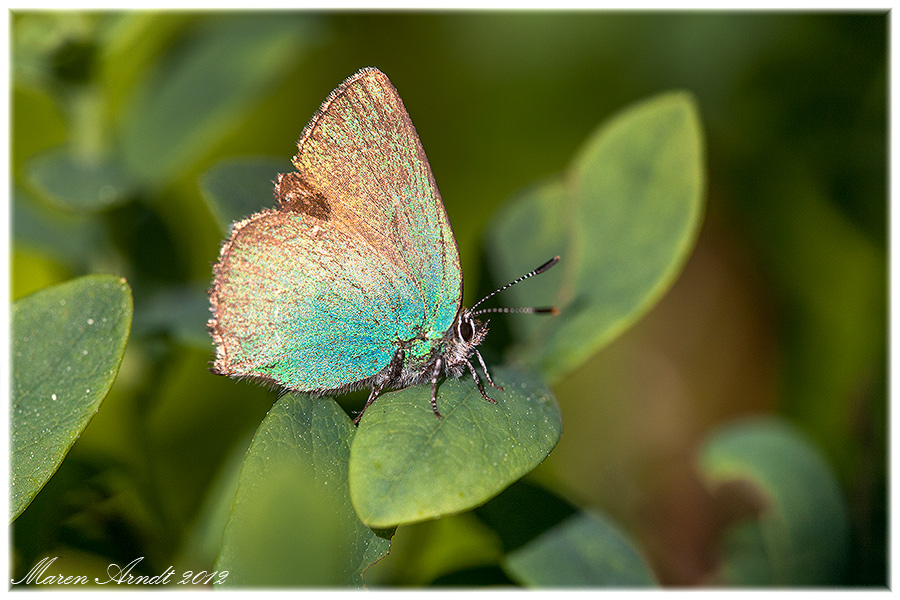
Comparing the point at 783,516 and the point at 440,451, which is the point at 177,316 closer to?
the point at 440,451

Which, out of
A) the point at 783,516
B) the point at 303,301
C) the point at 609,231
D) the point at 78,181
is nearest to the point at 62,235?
the point at 78,181

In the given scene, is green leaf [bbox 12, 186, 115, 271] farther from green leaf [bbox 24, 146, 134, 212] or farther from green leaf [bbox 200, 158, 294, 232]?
green leaf [bbox 200, 158, 294, 232]

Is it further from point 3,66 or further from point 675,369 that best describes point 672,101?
point 3,66

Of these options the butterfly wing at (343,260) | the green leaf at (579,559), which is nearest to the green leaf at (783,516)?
the green leaf at (579,559)

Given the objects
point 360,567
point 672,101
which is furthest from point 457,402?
point 672,101

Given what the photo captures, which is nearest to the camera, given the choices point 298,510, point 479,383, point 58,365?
point 298,510

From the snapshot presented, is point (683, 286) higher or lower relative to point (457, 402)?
lower

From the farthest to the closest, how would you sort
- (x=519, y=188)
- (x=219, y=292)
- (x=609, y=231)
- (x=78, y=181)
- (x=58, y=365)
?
(x=519, y=188) < (x=78, y=181) < (x=609, y=231) < (x=219, y=292) < (x=58, y=365)
